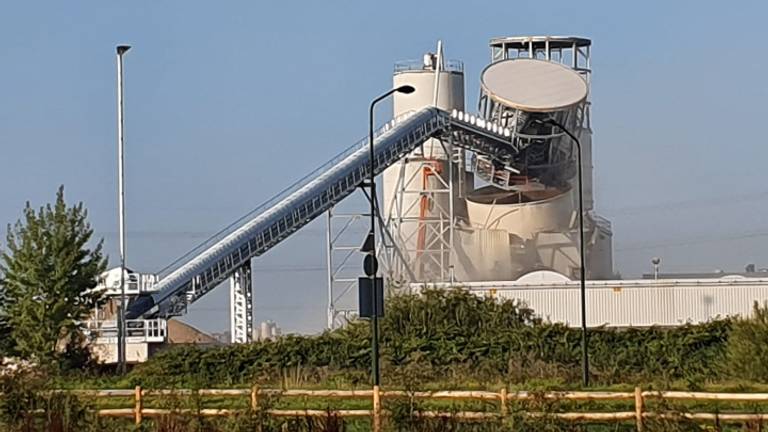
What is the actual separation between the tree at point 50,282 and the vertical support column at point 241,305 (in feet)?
33.4

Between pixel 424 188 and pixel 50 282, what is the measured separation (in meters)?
31.1

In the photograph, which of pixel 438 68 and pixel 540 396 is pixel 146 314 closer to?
pixel 438 68

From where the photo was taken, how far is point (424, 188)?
84125 millimetres

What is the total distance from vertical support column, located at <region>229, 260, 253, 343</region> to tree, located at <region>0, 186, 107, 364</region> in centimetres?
1018

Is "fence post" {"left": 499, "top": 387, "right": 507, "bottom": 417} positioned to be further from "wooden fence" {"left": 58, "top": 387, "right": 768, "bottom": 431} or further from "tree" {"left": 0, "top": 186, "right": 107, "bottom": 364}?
"tree" {"left": 0, "top": 186, "right": 107, "bottom": 364}

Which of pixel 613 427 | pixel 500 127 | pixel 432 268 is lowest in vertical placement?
pixel 613 427

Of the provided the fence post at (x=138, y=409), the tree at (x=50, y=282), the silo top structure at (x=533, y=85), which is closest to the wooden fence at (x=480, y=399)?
the fence post at (x=138, y=409)

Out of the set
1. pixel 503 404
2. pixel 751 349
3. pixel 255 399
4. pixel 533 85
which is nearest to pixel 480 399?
pixel 503 404

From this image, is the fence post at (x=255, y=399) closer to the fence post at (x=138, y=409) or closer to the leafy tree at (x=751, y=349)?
the fence post at (x=138, y=409)

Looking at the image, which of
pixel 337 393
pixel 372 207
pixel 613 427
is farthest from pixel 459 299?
pixel 613 427

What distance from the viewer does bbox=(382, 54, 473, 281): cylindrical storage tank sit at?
82.6 m

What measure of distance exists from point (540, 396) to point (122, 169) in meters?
40.5

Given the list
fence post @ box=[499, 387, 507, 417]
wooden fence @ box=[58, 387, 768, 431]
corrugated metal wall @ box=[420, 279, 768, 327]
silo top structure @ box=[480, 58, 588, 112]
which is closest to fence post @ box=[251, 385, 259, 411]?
wooden fence @ box=[58, 387, 768, 431]

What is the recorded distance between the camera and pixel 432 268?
8200 cm
